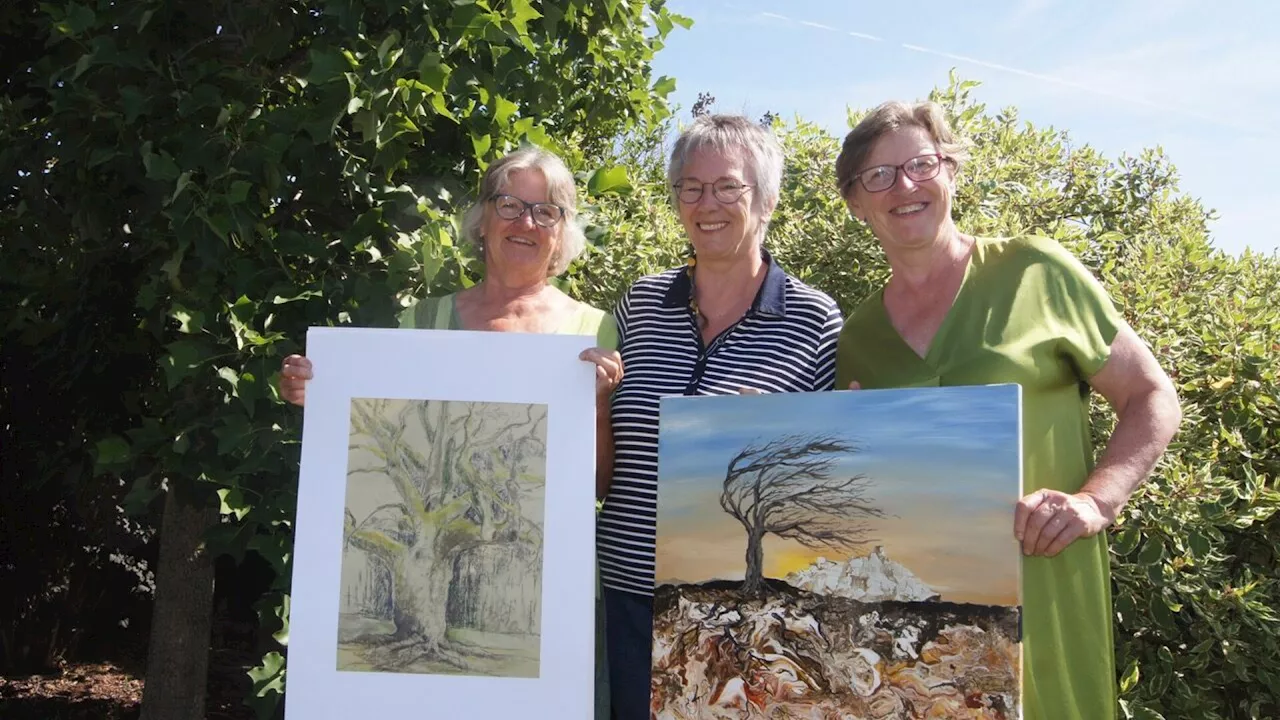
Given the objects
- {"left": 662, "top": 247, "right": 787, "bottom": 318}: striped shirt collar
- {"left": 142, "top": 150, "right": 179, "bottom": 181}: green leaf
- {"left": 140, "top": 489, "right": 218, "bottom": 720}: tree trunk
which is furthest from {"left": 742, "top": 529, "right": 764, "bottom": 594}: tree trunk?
{"left": 140, "top": 489, "right": 218, "bottom": 720}: tree trunk

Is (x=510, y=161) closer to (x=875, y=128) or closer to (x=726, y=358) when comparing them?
(x=726, y=358)

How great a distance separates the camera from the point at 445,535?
2.25m

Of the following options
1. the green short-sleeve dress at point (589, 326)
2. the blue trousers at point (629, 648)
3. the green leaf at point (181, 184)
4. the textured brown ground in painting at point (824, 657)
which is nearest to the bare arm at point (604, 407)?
the green short-sleeve dress at point (589, 326)

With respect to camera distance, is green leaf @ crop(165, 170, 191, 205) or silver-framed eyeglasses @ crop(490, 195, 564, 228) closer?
silver-framed eyeglasses @ crop(490, 195, 564, 228)

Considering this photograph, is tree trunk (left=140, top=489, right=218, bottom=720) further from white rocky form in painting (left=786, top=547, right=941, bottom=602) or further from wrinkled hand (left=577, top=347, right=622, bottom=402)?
white rocky form in painting (left=786, top=547, right=941, bottom=602)

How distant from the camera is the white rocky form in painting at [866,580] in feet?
6.26

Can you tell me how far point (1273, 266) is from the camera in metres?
4.74

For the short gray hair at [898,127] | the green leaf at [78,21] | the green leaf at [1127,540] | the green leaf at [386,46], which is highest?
the green leaf at [78,21]

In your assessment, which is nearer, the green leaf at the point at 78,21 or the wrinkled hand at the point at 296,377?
the wrinkled hand at the point at 296,377

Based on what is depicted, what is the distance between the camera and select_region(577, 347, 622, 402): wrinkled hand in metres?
2.18

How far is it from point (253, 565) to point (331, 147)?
501 cm

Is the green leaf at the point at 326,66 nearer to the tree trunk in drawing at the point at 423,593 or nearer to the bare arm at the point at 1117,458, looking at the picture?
the tree trunk in drawing at the point at 423,593

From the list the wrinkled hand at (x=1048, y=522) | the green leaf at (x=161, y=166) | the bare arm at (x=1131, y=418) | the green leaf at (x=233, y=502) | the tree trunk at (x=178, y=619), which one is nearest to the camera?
the wrinkled hand at (x=1048, y=522)

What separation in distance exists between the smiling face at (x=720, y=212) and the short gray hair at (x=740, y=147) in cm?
1
